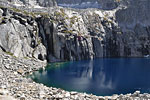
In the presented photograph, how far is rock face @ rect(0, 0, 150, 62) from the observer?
271ft

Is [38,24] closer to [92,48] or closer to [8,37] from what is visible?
[8,37]

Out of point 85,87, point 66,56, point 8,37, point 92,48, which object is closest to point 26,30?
point 8,37

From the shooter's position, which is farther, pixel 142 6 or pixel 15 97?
pixel 142 6

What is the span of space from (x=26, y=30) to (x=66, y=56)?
2375cm

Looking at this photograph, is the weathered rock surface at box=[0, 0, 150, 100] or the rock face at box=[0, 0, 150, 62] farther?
the rock face at box=[0, 0, 150, 62]

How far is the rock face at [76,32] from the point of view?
271 feet

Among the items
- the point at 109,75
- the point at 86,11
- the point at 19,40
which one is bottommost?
the point at 109,75

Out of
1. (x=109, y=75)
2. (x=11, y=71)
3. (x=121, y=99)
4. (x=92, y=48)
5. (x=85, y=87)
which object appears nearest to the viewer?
(x=121, y=99)

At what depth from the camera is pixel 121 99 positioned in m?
32.5

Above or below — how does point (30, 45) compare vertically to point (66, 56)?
above

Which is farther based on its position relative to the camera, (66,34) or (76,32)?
(76,32)

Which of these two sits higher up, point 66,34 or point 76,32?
point 76,32

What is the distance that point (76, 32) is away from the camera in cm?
10688

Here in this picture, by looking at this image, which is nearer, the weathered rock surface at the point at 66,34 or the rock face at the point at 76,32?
the weathered rock surface at the point at 66,34
